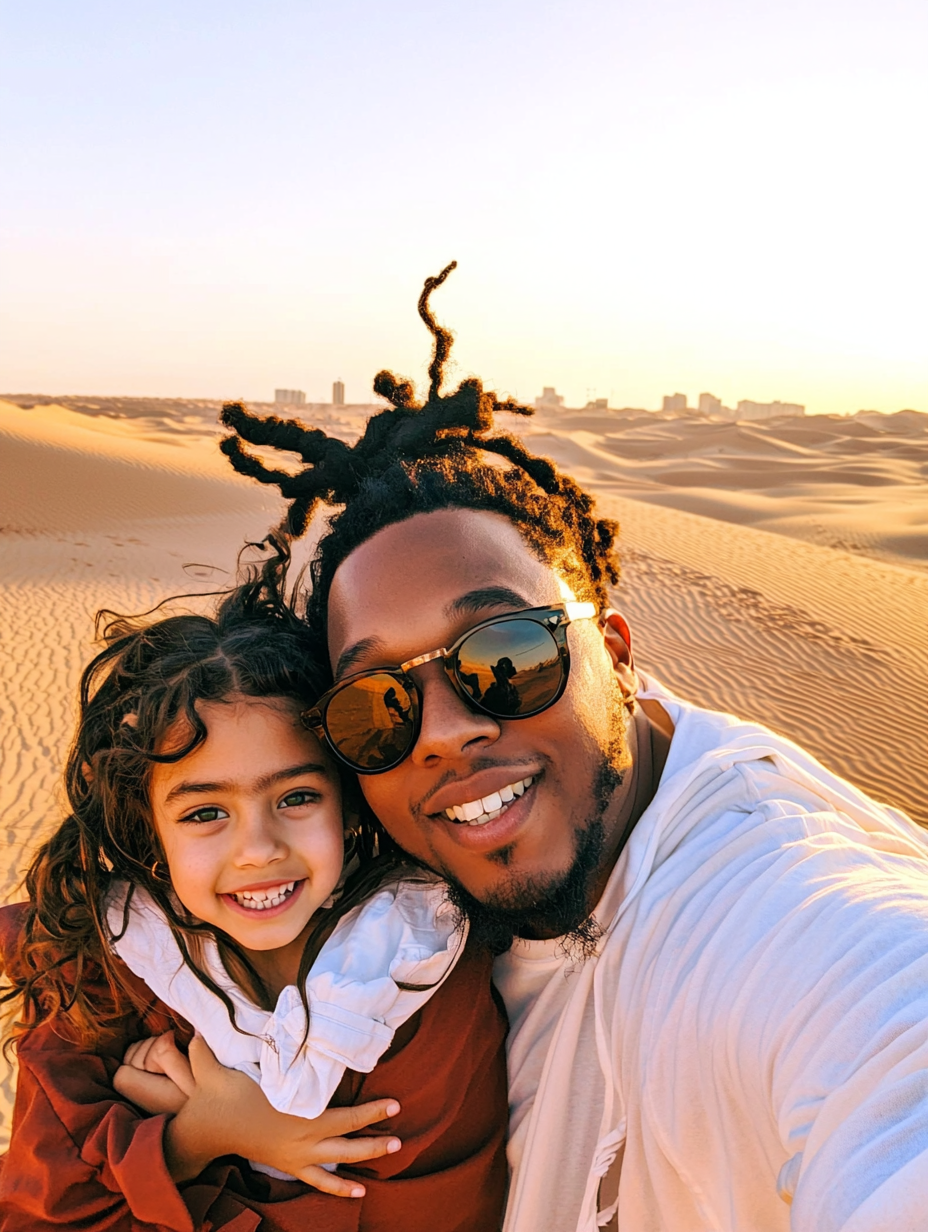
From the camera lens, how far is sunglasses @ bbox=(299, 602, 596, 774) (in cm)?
178

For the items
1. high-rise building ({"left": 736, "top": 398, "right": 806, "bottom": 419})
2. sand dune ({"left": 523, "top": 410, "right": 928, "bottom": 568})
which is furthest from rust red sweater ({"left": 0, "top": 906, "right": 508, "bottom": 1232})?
high-rise building ({"left": 736, "top": 398, "right": 806, "bottom": 419})

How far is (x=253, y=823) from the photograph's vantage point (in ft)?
6.36

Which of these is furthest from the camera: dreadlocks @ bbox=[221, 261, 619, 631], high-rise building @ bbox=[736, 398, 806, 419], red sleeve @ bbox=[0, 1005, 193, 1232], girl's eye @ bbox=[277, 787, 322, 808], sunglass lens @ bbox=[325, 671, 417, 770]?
high-rise building @ bbox=[736, 398, 806, 419]

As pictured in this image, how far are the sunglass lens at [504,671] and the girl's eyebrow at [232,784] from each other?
519mm

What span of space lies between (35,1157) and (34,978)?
0.43 metres

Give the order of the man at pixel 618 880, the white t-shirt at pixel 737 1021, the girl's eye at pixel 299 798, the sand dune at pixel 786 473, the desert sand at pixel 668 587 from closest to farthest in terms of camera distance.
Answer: the white t-shirt at pixel 737 1021
the man at pixel 618 880
the girl's eye at pixel 299 798
the desert sand at pixel 668 587
the sand dune at pixel 786 473

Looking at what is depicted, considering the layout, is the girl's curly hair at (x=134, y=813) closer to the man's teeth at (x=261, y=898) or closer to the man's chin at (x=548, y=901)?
the man's teeth at (x=261, y=898)

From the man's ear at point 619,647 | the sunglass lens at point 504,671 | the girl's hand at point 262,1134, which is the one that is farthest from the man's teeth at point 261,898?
the man's ear at point 619,647

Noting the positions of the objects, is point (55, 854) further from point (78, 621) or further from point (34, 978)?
point (78, 621)

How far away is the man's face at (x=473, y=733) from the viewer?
1775 millimetres

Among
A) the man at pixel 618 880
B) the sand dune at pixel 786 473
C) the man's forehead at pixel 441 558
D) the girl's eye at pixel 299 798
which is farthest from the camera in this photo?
the sand dune at pixel 786 473

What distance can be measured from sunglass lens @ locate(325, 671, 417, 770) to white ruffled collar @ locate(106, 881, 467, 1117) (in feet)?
1.25

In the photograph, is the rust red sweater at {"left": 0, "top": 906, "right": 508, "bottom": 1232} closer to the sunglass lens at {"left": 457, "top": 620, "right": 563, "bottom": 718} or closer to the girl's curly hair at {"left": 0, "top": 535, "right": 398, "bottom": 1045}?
the girl's curly hair at {"left": 0, "top": 535, "right": 398, "bottom": 1045}

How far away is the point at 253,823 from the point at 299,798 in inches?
5.7
